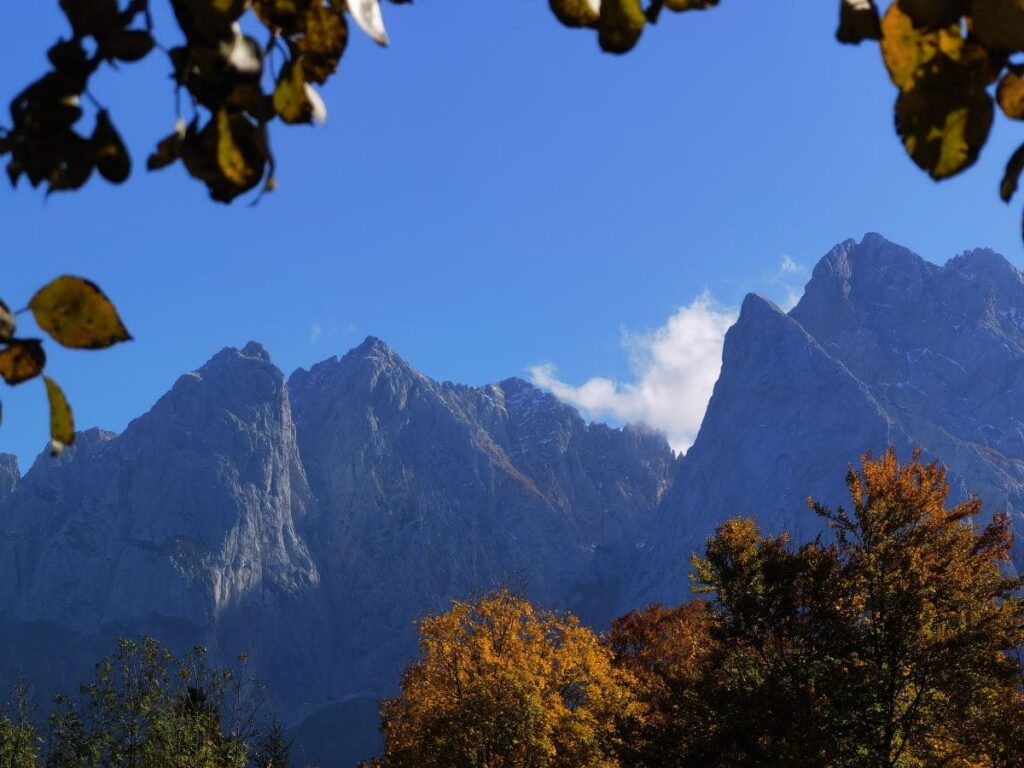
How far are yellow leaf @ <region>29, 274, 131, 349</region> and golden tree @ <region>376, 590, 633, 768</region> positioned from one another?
15782 millimetres

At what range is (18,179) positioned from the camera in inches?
38.6

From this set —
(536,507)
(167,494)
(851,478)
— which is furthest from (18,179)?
(536,507)

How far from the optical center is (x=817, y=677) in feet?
46.3

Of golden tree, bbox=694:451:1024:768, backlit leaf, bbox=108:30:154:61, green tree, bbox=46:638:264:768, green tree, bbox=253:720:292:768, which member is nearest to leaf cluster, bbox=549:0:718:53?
backlit leaf, bbox=108:30:154:61

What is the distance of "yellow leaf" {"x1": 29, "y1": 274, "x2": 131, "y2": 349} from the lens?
0.97m

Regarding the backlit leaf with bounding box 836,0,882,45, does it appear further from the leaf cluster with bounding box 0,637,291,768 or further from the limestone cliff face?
the limestone cliff face

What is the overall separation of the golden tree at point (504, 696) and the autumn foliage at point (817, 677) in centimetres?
5

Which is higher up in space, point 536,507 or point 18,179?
point 536,507

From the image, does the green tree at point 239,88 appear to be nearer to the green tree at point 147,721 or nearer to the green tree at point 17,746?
the green tree at point 147,721

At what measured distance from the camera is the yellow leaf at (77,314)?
97 cm

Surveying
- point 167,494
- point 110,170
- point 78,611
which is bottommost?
point 110,170

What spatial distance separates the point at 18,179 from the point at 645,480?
201699mm

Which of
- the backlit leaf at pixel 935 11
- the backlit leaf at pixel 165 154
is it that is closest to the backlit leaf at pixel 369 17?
the backlit leaf at pixel 165 154

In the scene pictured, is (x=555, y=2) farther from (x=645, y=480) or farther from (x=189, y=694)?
(x=645, y=480)
